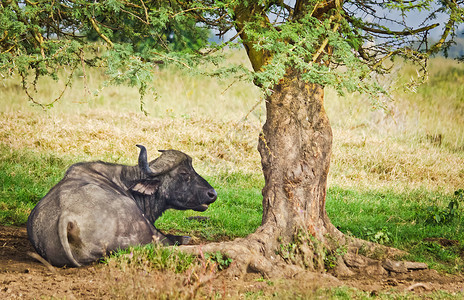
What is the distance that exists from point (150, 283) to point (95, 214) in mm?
1336

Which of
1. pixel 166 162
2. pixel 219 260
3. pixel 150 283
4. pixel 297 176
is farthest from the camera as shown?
pixel 166 162

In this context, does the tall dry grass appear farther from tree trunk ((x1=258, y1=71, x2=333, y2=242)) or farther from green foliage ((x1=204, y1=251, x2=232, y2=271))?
green foliage ((x1=204, y1=251, x2=232, y2=271))

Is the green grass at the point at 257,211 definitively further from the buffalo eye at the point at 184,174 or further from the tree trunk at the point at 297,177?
the buffalo eye at the point at 184,174

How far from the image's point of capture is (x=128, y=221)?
212 inches

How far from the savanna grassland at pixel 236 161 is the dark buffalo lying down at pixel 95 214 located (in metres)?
0.31

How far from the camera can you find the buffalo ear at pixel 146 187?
610 centimetres

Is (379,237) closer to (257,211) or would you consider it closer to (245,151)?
(257,211)

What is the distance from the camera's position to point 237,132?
14.1m

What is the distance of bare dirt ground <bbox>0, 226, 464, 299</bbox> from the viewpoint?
3.85 metres

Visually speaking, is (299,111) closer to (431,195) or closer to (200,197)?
(200,197)

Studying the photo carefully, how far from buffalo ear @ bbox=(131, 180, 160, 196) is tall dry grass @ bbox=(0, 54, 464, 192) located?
279cm

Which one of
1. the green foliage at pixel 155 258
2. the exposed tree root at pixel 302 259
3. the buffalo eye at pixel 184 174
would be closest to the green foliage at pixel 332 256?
the exposed tree root at pixel 302 259

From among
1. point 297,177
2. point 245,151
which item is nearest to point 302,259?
point 297,177

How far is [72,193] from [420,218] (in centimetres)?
570
